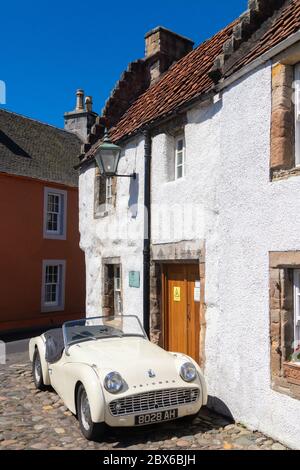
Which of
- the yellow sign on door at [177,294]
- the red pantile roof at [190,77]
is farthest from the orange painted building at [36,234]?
the yellow sign on door at [177,294]

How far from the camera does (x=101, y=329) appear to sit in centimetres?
702

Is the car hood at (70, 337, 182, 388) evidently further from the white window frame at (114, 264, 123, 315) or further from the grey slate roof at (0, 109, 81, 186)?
the grey slate roof at (0, 109, 81, 186)

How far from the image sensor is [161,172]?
8.28 meters

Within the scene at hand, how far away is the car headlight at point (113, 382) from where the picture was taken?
5.10m

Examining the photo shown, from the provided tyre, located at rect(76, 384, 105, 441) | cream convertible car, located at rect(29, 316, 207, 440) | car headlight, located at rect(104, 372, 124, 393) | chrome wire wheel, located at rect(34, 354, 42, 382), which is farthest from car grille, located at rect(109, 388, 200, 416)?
chrome wire wheel, located at rect(34, 354, 42, 382)

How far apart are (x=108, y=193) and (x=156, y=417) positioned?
6.57 metres

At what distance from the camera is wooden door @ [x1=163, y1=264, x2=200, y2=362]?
744 cm

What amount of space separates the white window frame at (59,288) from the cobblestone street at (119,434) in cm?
976

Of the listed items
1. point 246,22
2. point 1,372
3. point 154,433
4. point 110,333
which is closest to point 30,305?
point 1,372

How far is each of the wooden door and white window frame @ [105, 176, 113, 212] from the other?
9.28 feet

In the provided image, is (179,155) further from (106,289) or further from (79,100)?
(79,100)

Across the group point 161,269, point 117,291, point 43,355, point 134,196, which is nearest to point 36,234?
point 117,291

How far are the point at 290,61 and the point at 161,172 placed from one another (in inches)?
133

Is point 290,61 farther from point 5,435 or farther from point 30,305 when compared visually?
point 30,305
